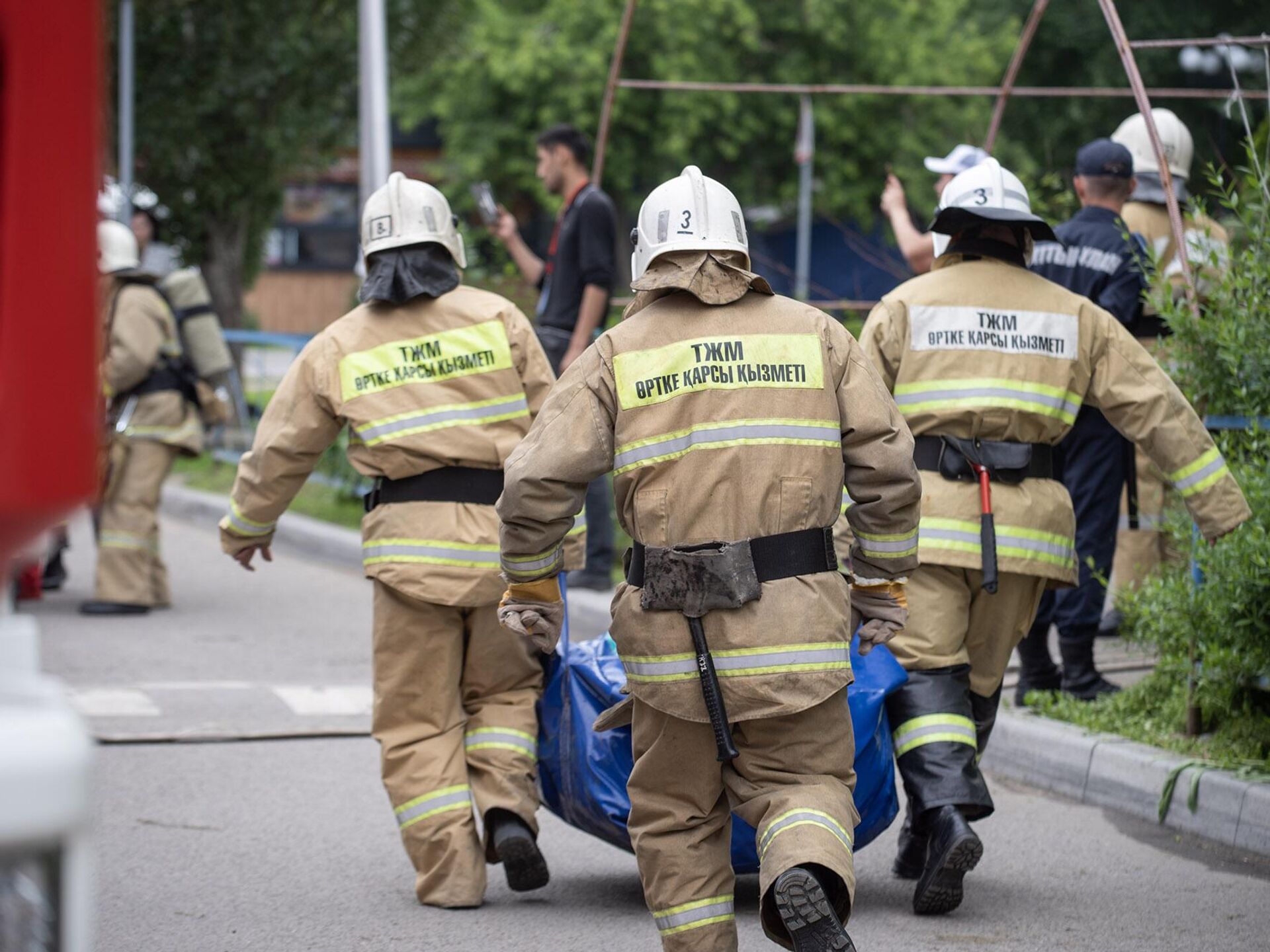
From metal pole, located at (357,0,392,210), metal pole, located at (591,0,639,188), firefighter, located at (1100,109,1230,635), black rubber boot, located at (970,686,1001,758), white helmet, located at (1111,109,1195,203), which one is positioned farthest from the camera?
metal pole, located at (357,0,392,210)

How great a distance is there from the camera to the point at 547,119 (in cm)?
3425

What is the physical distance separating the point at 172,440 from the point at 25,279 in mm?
8170

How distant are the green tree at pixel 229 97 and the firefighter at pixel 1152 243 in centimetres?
1589

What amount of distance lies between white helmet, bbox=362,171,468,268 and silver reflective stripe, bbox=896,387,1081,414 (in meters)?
1.30

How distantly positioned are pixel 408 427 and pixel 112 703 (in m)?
3.07

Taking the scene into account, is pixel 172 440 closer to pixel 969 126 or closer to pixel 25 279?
pixel 25 279

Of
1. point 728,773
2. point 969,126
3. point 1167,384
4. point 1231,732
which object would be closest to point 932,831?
point 728,773

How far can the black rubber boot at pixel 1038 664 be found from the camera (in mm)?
6684

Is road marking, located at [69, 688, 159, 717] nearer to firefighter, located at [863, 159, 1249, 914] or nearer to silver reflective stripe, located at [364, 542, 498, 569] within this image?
silver reflective stripe, located at [364, 542, 498, 569]

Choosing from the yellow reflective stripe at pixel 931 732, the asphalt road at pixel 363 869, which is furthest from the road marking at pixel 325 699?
the yellow reflective stripe at pixel 931 732

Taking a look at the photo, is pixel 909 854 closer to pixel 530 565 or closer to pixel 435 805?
pixel 435 805

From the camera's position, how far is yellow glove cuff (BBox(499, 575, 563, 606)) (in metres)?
3.92

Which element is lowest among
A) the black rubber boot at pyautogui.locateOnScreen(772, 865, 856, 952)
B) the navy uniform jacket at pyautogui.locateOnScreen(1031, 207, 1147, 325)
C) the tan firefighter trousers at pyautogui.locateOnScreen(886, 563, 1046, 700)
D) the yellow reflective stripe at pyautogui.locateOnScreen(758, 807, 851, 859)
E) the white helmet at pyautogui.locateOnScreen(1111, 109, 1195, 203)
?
the black rubber boot at pyautogui.locateOnScreen(772, 865, 856, 952)

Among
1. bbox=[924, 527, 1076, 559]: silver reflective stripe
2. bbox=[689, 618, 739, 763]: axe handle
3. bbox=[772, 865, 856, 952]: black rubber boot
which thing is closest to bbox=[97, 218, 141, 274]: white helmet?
bbox=[924, 527, 1076, 559]: silver reflective stripe
